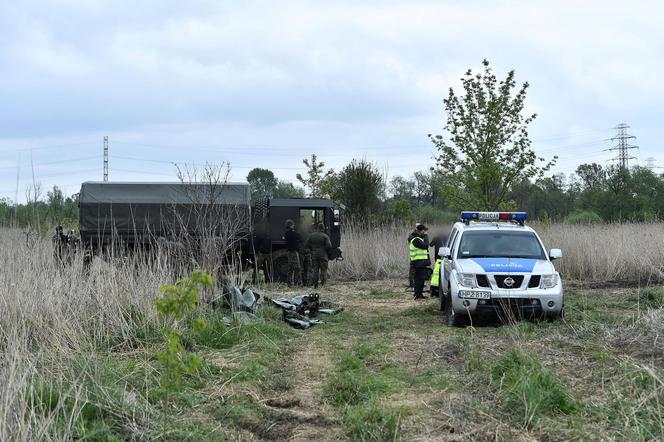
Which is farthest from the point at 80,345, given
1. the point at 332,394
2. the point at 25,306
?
the point at 332,394

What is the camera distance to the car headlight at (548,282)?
36.9 feet

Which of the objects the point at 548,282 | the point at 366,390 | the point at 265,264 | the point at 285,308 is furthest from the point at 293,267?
the point at 366,390

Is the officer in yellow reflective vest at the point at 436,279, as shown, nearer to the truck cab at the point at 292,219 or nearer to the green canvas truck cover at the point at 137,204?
the truck cab at the point at 292,219

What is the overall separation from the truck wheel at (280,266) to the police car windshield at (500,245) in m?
8.30

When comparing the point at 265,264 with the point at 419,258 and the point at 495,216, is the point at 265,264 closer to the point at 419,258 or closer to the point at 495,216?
the point at 419,258

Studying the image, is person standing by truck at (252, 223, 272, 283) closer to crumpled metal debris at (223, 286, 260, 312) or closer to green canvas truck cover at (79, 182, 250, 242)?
green canvas truck cover at (79, 182, 250, 242)

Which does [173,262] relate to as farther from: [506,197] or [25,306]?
[506,197]

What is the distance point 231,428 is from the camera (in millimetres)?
5727

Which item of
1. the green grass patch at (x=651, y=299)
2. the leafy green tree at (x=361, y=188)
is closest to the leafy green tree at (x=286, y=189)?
the leafy green tree at (x=361, y=188)

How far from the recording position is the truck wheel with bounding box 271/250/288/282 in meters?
20.1

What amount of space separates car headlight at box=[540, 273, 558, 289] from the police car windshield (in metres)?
0.86

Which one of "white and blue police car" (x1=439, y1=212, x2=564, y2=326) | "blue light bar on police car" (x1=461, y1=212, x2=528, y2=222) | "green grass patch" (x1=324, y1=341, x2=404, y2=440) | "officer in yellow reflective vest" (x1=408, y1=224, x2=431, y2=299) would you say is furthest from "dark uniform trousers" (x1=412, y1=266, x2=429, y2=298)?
"green grass patch" (x1=324, y1=341, x2=404, y2=440)

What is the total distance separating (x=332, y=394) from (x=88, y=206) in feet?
43.2

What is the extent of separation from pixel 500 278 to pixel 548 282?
0.76m
